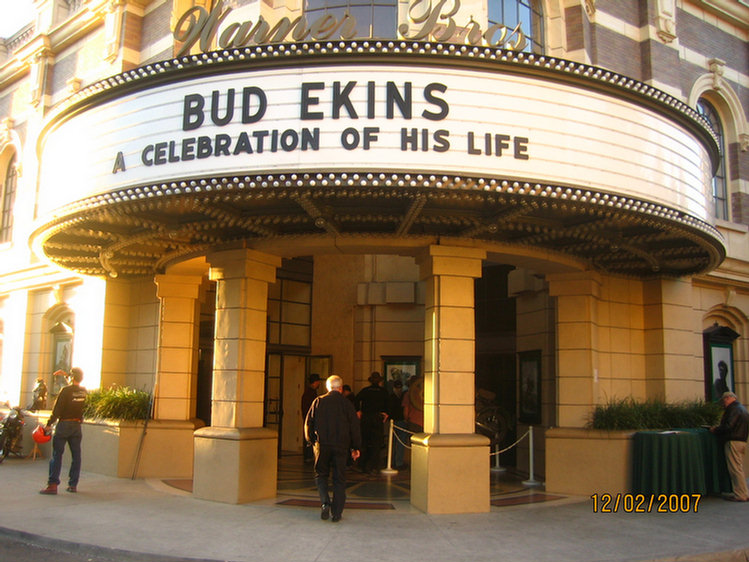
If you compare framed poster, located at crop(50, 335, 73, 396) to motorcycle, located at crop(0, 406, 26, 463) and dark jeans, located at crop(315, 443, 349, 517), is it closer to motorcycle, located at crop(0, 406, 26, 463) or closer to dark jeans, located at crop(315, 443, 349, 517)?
motorcycle, located at crop(0, 406, 26, 463)

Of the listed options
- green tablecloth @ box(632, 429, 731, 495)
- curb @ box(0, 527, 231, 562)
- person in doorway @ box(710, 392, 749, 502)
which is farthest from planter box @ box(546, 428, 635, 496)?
curb @ box(0, 527, 231, 562)

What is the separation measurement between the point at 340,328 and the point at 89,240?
6688 mm

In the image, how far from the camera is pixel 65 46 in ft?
58.3

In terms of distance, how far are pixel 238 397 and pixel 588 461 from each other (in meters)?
5.84

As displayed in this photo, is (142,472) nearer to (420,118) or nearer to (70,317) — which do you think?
(70,317)

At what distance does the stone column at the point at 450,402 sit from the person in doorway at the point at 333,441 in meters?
1.31

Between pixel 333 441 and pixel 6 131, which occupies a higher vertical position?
pixel 6 131

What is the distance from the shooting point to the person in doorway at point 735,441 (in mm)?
11305

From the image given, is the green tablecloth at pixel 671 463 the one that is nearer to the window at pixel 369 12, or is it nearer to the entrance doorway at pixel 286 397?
the window at pixel 369 12

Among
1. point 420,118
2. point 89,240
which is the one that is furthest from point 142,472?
point 420,118

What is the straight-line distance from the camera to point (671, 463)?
1109 cm
